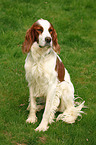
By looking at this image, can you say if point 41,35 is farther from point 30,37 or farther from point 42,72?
point 42,72

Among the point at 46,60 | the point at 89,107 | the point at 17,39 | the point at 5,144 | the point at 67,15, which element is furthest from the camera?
the point at 67,15

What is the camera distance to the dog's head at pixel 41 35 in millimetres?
3044

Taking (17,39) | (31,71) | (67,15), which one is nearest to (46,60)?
(31,71)

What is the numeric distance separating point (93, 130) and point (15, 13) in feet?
15.5

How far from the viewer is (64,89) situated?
11.7 ft

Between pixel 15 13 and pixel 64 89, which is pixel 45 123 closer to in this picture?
pixel 64 89

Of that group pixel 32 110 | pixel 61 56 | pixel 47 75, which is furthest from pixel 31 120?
pixel 61 56

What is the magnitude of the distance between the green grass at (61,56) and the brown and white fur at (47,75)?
0.17m

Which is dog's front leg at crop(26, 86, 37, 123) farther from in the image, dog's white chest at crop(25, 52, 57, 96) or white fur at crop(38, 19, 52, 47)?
white fur at crop(38, 19, 52, 47)

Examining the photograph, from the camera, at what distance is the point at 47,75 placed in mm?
3264

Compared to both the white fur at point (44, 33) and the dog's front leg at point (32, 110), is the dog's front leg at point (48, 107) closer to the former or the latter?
the dog's front leg at point (32, 110)

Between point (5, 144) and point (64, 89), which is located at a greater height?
point (64, 89)

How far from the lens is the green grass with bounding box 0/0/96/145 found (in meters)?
3.19

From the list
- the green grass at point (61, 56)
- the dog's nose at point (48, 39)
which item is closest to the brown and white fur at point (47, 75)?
the dog's nose at point (48, 39)
